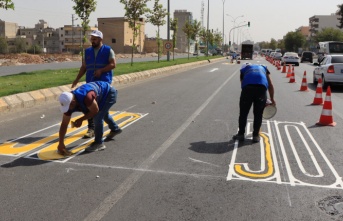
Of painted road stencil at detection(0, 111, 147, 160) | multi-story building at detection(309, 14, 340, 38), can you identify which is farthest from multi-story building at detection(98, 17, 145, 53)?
painted road stencil at detection(0, 111, 147, 160)

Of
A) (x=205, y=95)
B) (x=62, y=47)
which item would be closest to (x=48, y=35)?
(x=62, y=47)

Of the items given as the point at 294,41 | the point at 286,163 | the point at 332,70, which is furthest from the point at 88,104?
the point at 294,41

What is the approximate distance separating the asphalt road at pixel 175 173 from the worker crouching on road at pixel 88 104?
256mm

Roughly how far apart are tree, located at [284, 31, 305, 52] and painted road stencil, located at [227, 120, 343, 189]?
396ft

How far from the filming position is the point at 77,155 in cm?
564

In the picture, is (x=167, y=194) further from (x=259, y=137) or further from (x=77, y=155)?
(x=259, y=137)

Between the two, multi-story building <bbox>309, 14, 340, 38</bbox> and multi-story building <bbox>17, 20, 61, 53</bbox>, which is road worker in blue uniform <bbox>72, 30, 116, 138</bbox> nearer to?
multi-story building <bbox>17, 20, 61, 53</bbox>

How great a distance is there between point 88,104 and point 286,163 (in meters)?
2.92

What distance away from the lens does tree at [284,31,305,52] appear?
120 m

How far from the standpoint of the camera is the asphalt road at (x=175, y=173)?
3.80m

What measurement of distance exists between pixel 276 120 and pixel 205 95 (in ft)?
15.4

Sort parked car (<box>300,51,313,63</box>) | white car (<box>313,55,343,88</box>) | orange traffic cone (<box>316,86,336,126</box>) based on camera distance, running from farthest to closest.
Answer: parked car (<box>300,51,313,63</box>), white car (<box>313,55,343,88</box>), orange traffic cone (<box>316,86,336,126</box>)

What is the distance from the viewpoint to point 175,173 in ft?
16.0

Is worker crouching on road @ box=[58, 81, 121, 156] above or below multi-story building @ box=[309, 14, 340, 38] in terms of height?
below
